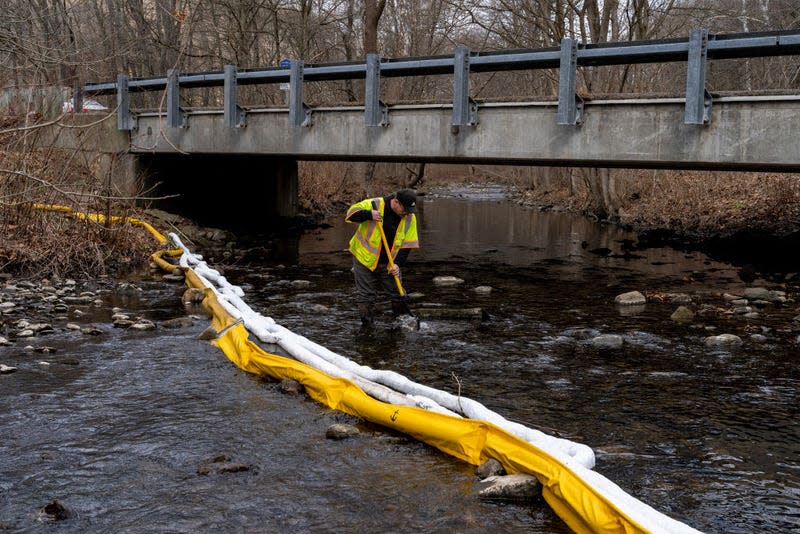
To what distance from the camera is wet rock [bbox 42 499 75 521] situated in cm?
464

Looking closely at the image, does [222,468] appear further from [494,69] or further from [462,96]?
[494,69]

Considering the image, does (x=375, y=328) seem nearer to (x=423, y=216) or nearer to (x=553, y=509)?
(x=553, y=509)

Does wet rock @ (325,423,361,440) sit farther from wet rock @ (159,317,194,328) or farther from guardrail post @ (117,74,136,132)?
guardrail post @ (117,74,136,132)

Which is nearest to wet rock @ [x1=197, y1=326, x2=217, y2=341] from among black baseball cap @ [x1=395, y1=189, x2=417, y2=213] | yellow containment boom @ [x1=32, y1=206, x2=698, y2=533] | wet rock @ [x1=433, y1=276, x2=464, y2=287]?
yellow containment boom @ [x1=32, y1=206, x2=698, y2=533]

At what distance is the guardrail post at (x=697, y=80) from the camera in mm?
11297

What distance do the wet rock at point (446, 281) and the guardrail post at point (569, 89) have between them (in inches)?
127

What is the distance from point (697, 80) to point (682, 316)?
3237mm

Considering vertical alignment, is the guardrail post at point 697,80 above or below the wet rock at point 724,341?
above

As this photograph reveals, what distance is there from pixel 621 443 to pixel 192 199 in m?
17.0

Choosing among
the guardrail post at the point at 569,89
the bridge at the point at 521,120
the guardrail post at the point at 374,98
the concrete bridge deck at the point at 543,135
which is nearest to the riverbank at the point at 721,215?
the concrete bridge deck at the point at 543,135

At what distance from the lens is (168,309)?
11.0m

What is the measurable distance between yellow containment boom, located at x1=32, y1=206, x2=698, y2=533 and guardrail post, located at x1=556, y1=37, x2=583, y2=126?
6.32 m

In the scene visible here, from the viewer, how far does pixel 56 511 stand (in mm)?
4656

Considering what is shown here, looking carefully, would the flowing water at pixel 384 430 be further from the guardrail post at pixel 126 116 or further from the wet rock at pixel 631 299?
the guardrail post at pixel 126 116
